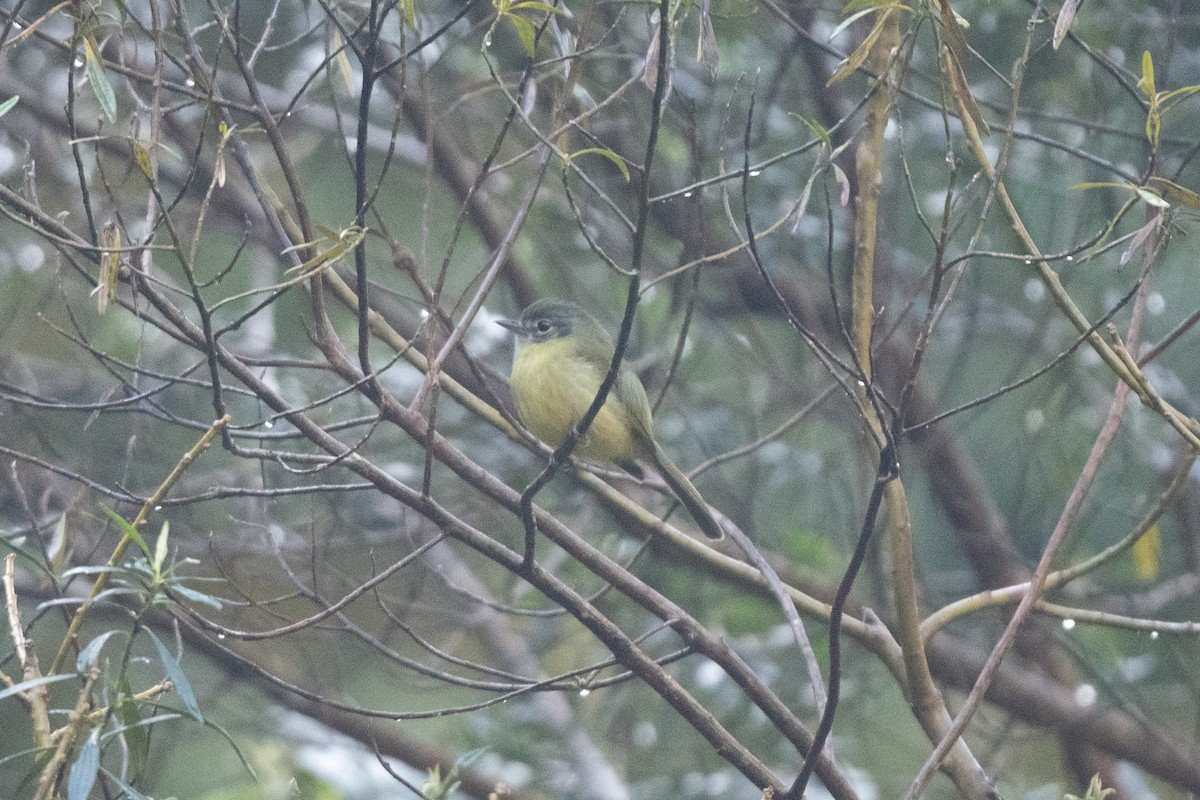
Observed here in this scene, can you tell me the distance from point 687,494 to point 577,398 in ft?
1.65

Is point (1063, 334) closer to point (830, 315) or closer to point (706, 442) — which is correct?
point (830, 315)

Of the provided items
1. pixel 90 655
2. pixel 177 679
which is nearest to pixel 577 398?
pixel 177 679

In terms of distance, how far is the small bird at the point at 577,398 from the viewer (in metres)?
4.39

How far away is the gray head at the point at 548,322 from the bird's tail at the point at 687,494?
58 cm

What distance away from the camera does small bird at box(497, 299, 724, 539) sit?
4391mm

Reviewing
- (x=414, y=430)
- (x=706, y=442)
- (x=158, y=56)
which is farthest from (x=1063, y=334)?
(x=158, y=56)

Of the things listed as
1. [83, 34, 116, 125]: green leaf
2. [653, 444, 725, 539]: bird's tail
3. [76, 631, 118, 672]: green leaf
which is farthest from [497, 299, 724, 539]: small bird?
[76, 631, 118, 672]: green leaf

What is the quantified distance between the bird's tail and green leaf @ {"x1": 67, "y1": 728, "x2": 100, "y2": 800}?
2.48 m

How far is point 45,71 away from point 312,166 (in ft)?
4.19

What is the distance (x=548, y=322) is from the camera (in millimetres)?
4746

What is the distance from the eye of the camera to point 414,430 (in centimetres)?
266

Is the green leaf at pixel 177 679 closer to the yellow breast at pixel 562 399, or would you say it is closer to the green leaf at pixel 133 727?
the green leaf at pixel 133 727

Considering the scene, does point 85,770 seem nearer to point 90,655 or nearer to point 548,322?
point 90,655

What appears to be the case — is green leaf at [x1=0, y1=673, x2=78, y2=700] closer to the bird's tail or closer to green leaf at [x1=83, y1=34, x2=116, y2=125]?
green leaf at [x1=83, y1=34, x2=116, y2=125]
